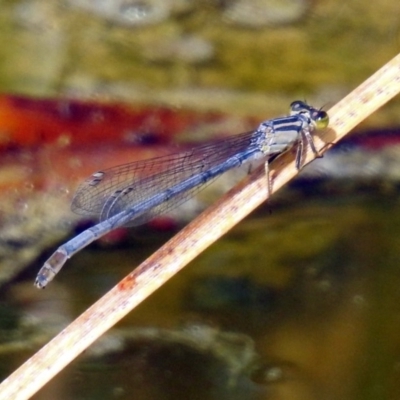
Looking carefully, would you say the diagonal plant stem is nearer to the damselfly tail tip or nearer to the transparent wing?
the damselfly tail tip

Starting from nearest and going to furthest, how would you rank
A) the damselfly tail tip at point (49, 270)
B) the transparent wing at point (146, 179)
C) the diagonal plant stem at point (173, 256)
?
the diagonal plant stem at point (173, 256) < the damselfly tail tip at point (49, 270) < the transparent wing at point (146, 179)

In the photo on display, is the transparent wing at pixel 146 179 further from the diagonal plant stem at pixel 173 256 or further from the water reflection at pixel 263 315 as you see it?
the diagonal plant stem at pixel 173 256

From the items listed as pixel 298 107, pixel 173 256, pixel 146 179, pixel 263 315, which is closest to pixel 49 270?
pixel 173 256

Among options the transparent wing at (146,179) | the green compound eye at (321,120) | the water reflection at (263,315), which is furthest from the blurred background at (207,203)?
the green compound eye at (321,120)

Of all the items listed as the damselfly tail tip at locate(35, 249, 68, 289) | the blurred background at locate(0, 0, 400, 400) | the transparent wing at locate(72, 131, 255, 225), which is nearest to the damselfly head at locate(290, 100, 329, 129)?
the transparent wing at locate(72, 131, 255, 225)

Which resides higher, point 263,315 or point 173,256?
point 263,315

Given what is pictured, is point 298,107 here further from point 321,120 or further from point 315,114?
point 321,120

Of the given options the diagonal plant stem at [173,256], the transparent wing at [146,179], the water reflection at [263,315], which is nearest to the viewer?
the diagonal plant stem at [173,256]
